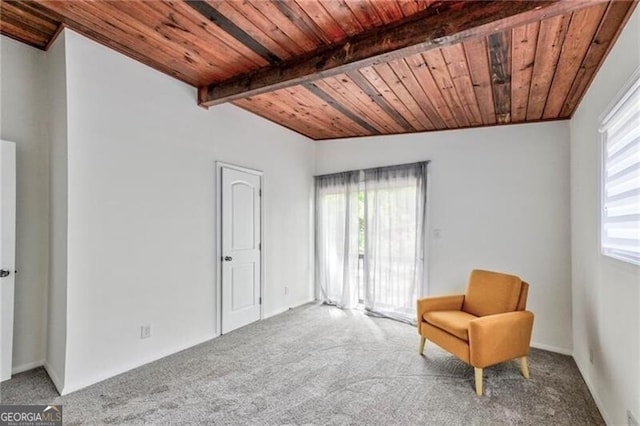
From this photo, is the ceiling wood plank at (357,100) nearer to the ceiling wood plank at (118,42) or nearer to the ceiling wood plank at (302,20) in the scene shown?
the ceiling wood plank at (302,20)

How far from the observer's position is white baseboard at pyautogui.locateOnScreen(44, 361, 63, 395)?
2.39 metres

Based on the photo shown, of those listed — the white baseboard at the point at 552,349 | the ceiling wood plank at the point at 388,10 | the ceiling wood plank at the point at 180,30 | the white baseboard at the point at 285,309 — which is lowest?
the white baseboard at the point at 552,349

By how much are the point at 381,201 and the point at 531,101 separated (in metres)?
2.08

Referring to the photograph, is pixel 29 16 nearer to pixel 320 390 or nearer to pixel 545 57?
pixel 320 390

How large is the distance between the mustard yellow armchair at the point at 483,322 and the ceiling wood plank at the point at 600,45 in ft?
5.79

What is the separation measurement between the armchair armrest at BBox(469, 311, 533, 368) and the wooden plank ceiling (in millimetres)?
2020

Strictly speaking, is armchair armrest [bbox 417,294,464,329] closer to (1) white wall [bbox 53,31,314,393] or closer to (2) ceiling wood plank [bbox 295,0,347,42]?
(1) white wall [bbox 53,31,314,393]

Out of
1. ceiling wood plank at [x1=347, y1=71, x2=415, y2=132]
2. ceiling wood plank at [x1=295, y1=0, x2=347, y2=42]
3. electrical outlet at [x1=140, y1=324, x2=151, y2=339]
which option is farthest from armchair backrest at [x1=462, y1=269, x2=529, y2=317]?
electrical outlet at [x1=140, y1=324, x2=151, y2=339]

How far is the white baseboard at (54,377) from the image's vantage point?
239 cm

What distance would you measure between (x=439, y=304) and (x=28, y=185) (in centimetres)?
392

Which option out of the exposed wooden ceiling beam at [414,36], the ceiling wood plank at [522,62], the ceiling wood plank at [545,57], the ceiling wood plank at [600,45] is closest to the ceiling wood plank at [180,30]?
the exposed wooden ceiling beam at [414,36]

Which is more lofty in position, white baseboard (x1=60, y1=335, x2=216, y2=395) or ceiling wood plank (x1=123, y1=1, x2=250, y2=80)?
ceiling wood plank (x1=123, y1=1, x2=250, y2=80)

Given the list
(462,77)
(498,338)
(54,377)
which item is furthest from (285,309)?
(462,77)

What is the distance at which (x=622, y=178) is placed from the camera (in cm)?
190
